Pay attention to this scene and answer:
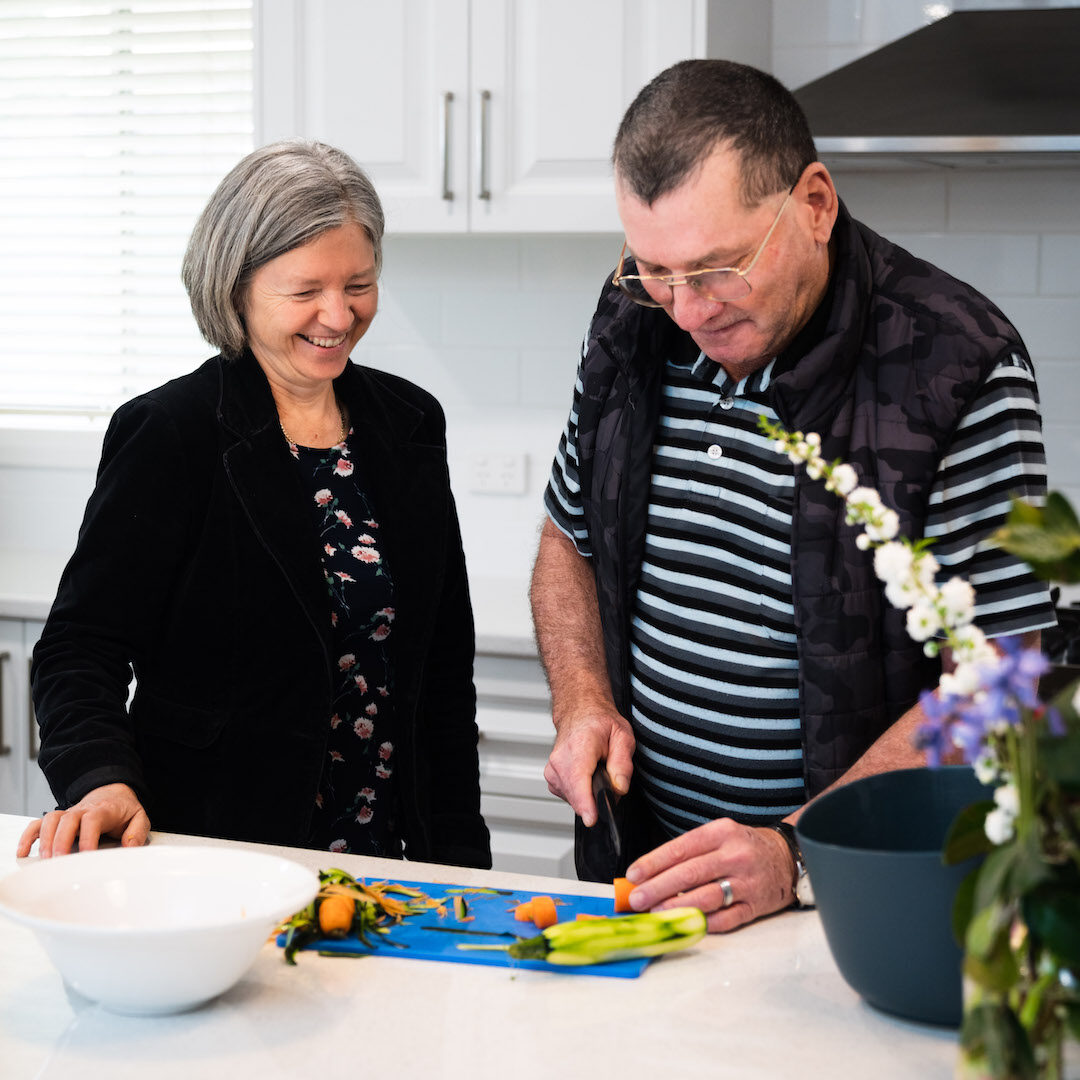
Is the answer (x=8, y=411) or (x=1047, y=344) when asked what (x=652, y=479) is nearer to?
(x=1047, y=344)

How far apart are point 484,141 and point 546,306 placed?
1.67 feet

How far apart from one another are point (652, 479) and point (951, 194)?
1545 millimetres

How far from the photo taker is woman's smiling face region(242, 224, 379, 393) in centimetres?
160

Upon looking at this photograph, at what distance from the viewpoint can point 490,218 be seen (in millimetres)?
2744

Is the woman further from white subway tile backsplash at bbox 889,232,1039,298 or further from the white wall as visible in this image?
white subway tile backsplash at bbox 889,232,1039,298

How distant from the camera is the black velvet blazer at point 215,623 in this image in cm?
148

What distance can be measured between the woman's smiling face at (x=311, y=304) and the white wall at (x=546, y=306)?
1458 millimetres

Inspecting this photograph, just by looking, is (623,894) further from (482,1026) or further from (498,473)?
(498,473)

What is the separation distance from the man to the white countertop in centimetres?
12

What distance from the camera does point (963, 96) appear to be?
235cm

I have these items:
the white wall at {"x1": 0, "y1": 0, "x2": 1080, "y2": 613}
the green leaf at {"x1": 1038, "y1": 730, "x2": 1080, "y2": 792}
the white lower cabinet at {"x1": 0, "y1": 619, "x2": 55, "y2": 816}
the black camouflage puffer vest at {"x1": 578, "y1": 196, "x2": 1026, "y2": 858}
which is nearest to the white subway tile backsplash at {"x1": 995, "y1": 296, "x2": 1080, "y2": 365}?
the white wall at {"x1": 0, "y1": 0, "x2": 1080, "y2": 613}

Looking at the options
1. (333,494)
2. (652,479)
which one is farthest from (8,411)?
(652,479)

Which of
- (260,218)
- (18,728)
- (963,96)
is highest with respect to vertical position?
(963,96)

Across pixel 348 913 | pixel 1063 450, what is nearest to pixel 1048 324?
pixel 1063 450
